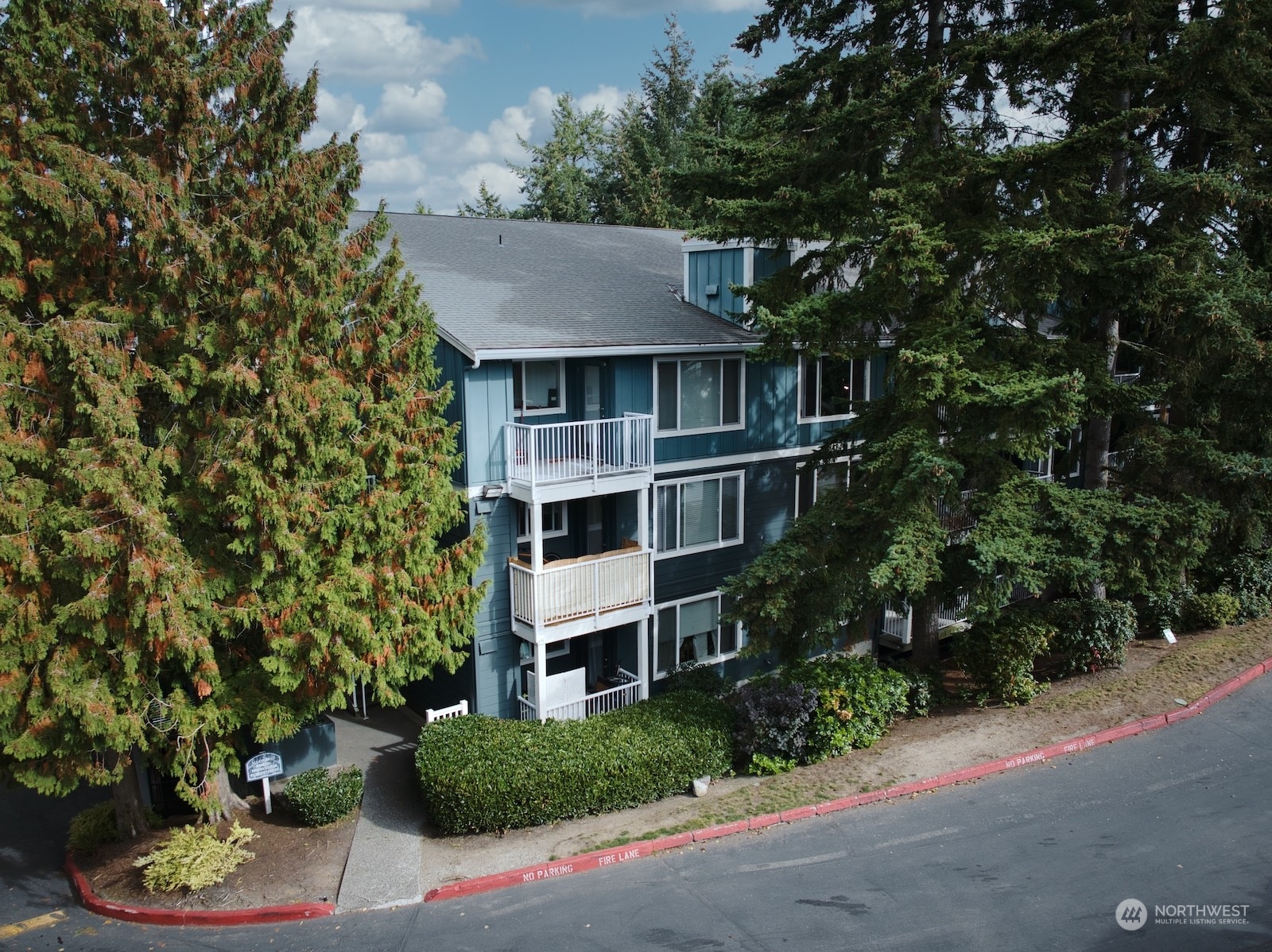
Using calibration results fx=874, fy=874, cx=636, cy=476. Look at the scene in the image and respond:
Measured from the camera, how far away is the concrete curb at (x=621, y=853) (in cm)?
1152

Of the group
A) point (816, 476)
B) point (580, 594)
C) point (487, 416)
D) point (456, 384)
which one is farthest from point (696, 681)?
point (456, 384)

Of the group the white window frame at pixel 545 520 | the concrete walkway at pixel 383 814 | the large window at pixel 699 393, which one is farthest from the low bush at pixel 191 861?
the large window at pixel 699 393

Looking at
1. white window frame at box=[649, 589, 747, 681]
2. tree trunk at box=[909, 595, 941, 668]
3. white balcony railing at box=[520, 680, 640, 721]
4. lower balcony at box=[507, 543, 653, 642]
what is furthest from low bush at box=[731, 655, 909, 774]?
lower balcony at box=[507, 543, 653, 642]

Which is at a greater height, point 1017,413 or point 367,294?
point 367,294

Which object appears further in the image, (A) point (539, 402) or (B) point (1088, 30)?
(A) point (539, 402)

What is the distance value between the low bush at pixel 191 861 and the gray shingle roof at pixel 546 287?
8315 millimetres

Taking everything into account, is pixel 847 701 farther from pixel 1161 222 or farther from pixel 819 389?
pixel 1161 222

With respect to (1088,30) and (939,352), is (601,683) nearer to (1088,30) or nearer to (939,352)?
(939,352)

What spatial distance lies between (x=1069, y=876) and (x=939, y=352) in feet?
25.0

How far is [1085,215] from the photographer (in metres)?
15.6

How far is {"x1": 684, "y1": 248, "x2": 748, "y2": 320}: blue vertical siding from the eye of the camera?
62.4 feet

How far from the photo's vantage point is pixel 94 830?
1343 cm

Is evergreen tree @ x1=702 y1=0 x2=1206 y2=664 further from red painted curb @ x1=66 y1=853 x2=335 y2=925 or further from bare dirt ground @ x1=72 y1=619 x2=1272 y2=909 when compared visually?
red painted curb @ x1=66 y1=853 x2=335 y2=925

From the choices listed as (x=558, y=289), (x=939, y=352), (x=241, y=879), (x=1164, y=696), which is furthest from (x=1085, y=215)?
(x=241, y=879)
